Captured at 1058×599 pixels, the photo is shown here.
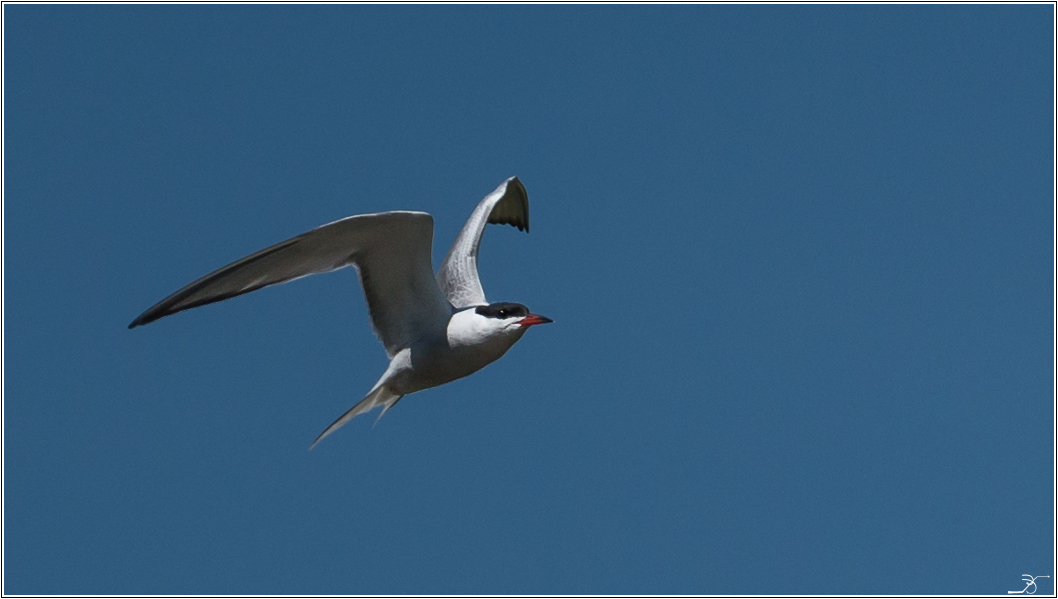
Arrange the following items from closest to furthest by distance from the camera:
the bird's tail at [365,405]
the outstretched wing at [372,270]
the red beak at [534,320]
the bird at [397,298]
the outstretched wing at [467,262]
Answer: the outstretched wing at [372,270] < the bird at [397,298] < the red beak at [534,320] < the bird's tail at [365,405] < the outstretched wing at [467,262]

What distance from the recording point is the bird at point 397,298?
812 cm

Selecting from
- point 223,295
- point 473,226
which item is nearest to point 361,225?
point 223,295

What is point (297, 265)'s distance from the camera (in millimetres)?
8328

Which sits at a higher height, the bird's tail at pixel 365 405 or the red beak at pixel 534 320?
the red beak at pixel 534 320

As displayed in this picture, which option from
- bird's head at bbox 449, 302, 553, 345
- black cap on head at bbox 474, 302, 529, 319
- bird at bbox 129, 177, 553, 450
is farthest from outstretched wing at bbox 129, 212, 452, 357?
black cap on head at bbox 474, 302, 529, 319

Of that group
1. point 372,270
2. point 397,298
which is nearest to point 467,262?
point 397,298

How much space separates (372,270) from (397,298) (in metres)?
0.30

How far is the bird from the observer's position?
320 inches

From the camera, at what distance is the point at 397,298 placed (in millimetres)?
9000

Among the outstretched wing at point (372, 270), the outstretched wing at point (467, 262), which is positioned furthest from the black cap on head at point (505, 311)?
the outstretched wing at point (467, 262)

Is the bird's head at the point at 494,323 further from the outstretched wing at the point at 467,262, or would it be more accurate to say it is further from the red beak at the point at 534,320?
the outstretched wing at the point at 467,262

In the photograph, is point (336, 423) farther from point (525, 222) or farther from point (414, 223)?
point (525, 222)

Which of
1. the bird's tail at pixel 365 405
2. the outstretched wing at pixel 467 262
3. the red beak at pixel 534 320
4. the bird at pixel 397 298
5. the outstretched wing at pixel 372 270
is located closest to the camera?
the outstretched wing at pixel 372 270

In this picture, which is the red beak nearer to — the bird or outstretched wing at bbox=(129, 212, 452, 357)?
the bird
